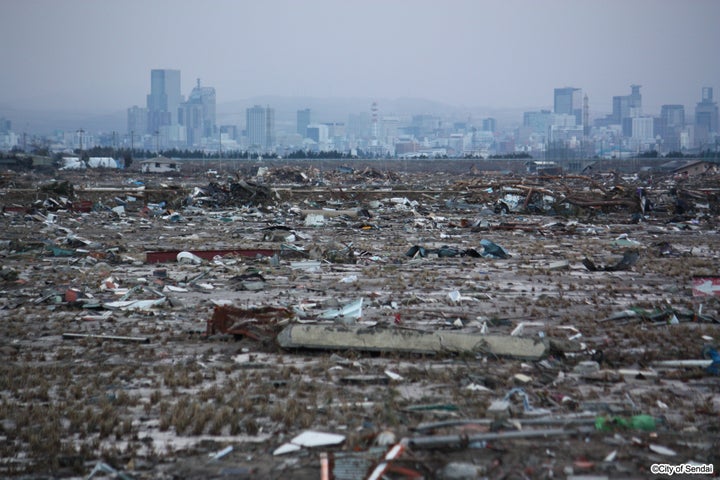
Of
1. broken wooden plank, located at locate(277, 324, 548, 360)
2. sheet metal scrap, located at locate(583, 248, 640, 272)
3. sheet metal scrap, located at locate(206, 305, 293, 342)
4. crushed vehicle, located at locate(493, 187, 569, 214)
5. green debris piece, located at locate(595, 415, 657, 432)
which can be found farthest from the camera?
crushed vehicle, located at locate(493, 187, 569, 214)

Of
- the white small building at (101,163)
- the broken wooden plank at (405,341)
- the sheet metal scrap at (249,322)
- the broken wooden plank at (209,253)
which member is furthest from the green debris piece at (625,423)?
the white small building at (101,163)

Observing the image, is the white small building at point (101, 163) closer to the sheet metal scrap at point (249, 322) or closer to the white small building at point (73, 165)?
the white small building at point (73, 165)

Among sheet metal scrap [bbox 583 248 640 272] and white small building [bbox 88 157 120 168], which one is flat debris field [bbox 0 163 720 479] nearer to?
sheet metal scrap [bbox 583 248 640 272]

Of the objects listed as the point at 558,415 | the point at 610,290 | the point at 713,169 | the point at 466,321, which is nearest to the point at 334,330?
the point at 466,321

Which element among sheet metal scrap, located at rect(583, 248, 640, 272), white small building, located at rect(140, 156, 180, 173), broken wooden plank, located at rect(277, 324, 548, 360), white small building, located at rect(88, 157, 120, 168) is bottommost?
broken wooden plank, located at rect(277, 324, 548, 360)

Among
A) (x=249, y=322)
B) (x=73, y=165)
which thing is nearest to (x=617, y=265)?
(x=249, y=322)

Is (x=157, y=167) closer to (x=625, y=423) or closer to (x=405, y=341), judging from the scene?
(x=405, y=341)

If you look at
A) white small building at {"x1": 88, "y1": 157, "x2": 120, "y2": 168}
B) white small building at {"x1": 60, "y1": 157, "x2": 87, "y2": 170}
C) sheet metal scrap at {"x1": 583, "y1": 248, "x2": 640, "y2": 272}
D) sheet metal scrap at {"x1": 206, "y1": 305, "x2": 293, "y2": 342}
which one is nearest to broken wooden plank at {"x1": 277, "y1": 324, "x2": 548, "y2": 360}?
sheet metal scrap at {"x1": 206, "y1": 305, "x2": 293, "y2": 342}
